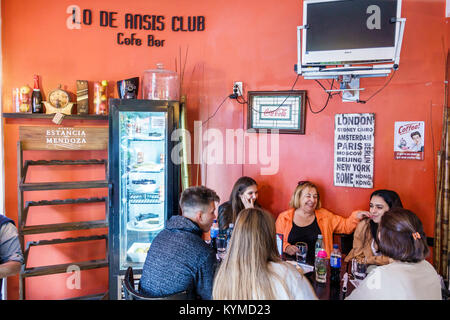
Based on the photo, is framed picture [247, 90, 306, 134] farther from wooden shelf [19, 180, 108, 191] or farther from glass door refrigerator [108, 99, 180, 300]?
wooden shelf [19, 180, 108, 191]

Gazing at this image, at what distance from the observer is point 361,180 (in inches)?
124

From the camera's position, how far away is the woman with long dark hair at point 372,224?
2.78m

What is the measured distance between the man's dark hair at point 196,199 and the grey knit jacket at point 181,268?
0.69 feet

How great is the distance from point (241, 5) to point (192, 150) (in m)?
1.62

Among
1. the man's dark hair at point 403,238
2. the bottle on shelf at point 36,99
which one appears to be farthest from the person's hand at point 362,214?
the bottle on shelf at point 36,99

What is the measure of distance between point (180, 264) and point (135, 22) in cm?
278

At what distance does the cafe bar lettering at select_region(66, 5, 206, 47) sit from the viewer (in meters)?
3.40

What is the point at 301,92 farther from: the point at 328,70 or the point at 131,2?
the point at 131,2

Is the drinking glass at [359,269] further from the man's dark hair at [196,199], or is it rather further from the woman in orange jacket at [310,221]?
the man's dark hair at [196,199]

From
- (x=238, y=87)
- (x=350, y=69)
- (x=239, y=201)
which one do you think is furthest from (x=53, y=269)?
(x=350, y=69)

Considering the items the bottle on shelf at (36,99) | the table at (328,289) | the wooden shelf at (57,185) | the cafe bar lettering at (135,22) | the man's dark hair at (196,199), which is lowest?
the table at (328,289)

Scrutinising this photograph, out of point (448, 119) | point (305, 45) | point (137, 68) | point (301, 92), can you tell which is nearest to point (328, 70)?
point (305, 45)

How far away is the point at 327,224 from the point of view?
3051mm

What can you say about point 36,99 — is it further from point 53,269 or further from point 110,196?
point 53,269
